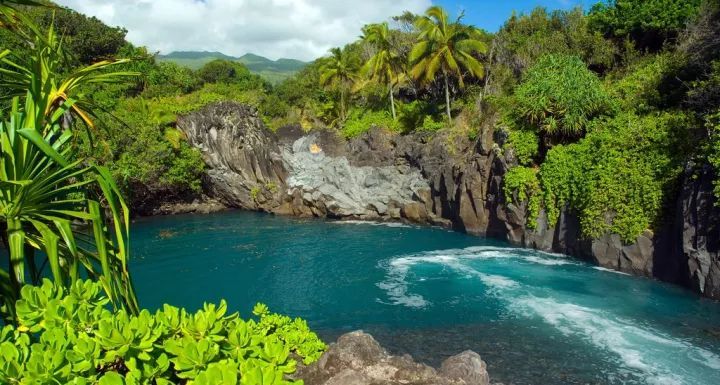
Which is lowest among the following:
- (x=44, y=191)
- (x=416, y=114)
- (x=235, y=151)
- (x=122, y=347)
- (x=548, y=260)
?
(x=548, y=260)

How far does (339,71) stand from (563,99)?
20564 mm

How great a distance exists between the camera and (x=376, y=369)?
814 cm

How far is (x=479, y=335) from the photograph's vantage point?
549 inches

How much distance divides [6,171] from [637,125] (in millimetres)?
22111

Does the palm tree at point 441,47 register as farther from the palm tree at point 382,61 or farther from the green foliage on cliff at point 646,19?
the green foliage on cliff at point 646,19

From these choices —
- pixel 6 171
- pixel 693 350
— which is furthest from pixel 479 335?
pixel 6 171

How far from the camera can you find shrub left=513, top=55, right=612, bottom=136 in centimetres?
2289

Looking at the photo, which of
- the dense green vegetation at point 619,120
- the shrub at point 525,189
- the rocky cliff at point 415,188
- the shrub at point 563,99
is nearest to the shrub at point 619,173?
the dense green vegetation at point 619,120

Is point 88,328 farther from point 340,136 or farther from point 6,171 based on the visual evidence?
point 340,136

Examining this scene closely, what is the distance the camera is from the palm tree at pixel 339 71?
3925cm

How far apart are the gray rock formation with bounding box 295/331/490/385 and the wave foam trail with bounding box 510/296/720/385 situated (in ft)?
16.6

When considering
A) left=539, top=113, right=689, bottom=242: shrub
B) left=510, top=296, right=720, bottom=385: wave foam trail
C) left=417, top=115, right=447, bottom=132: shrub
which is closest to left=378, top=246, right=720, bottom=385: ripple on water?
left=510, top=296, right=720, bottom=385: wave foam trail

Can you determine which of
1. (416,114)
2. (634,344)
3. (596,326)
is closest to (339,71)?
(416,114)

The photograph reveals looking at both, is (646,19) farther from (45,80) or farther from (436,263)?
(45,80)
